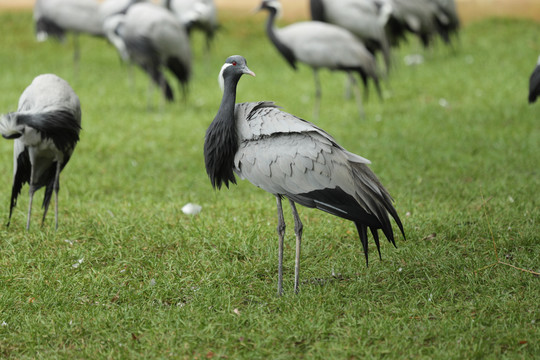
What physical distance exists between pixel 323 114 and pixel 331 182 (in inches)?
211

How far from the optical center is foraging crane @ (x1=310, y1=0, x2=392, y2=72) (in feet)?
30.4

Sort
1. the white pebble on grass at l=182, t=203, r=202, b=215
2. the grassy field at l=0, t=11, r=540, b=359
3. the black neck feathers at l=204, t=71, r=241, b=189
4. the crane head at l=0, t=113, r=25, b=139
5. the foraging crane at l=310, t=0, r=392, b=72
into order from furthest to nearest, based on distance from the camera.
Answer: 1. the foraging crane at l=310, t=0, r=392, b=72
2. the white pebble on grass at l=182, t=203, r=202, b=215
3. the crane head at l=0, t=113, r=25, b=139
4. the black neck feathers at l=204, t=71, r=241, b=189
5. the grassy field at l=0, t=11, r=540, b=359

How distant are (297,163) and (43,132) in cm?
189

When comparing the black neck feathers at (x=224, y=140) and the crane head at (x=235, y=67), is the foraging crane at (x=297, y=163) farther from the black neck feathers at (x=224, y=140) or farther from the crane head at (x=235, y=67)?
the crane head at (x=235, y=67)

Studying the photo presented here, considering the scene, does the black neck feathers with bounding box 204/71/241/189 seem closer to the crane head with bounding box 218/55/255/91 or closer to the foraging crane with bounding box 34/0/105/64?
the crane head with bounding box 218/55/255/91

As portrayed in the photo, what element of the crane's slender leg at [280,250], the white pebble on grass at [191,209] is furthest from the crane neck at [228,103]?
the white pebble on grass at [191,209]

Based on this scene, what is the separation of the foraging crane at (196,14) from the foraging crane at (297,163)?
811 cm

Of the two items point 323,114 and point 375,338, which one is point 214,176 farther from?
point 323,114

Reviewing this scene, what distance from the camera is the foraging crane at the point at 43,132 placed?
4.23m

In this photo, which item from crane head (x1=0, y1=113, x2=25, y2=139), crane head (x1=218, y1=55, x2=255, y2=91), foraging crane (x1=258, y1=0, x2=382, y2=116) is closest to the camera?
crane head (x1=218, y1=55, x2=255, y2=91)

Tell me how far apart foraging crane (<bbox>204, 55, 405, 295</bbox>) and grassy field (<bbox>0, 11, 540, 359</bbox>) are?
41 centimetres

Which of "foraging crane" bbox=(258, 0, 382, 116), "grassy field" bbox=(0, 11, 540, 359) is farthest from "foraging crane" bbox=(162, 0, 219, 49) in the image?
"grassy field" bbox=(0, 11, 540, 359)

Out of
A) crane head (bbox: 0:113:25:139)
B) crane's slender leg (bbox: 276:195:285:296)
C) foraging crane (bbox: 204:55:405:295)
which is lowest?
crane's slender leg (bbox: 276:195:285:296)

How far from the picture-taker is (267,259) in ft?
13.4
